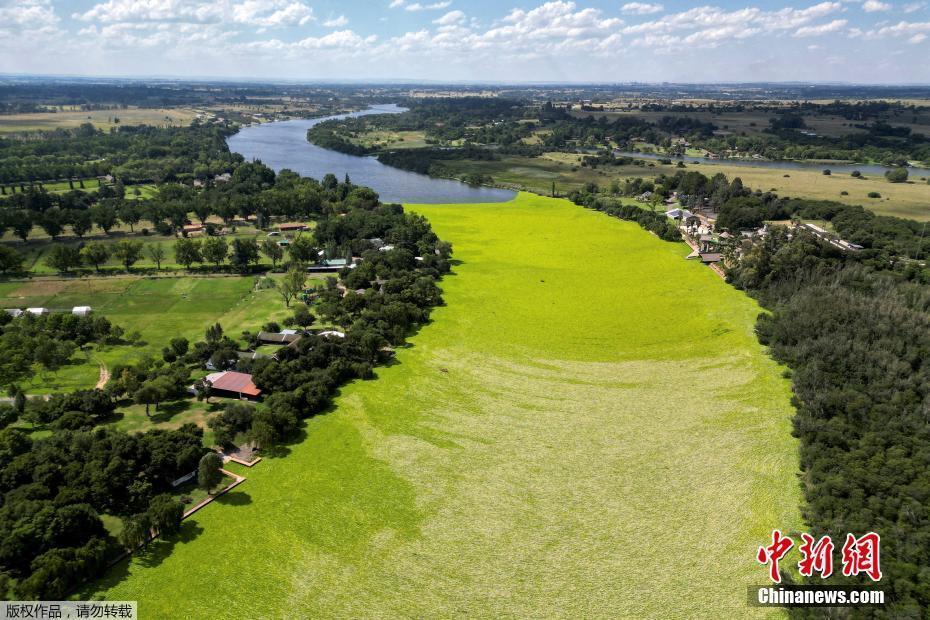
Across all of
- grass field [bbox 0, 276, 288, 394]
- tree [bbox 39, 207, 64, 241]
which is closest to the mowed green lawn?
grass field [bbox 0, 276, 288, 394]

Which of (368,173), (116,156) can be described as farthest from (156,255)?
(116,156)

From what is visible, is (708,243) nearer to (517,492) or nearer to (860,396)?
(860,396)

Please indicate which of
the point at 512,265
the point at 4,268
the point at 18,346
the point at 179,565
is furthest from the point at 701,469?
the point at 4,268

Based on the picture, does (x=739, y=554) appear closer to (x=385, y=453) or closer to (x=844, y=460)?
(x=844, y=460)

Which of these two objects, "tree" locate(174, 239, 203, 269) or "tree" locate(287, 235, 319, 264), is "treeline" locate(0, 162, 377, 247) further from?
"tree" locate(287, 235, 319, 264)

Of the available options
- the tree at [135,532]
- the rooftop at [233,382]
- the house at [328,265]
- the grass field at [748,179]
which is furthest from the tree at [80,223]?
the grass field at [748,179]

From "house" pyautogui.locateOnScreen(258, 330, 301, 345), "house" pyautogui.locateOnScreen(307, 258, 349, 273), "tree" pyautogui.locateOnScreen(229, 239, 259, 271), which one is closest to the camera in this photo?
"house" pyautogui.locateOnScreen(258, 330, 301, 345)
